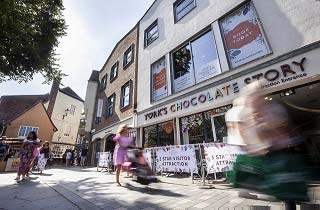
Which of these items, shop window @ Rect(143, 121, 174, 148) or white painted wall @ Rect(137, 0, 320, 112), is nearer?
white painted wall @ Rect(137, 0, 320, 112)

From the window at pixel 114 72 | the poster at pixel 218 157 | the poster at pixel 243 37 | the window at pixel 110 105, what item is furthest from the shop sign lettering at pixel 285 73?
the window at pixel 114 72

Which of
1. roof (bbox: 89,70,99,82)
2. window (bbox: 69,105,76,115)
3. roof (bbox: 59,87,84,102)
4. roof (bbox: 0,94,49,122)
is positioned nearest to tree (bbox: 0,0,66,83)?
roof (bbox: 89,70,99,82)

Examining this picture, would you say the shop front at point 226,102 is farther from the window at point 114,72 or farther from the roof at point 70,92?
the roof at point 70,92

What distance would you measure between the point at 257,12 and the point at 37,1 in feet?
37.0

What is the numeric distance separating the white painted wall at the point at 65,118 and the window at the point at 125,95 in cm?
2255

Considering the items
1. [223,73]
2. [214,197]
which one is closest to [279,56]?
[223,73]

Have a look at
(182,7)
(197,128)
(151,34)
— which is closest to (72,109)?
(151,34)

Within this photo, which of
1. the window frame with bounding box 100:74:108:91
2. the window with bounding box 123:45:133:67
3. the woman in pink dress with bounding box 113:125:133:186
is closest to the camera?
the woman in pink dress with bounding box 113:125:133:186

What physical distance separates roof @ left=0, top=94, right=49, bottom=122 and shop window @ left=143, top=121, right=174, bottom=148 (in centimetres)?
2168

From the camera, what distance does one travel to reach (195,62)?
9547 millimetres

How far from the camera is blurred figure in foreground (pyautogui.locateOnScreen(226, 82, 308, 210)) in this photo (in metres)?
2.05

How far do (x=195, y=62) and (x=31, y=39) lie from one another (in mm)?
9245

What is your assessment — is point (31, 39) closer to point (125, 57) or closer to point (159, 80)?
point (125, 57)

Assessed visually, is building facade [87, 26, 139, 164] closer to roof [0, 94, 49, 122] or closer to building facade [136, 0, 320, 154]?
building facade [136, 0, 320, 154]
